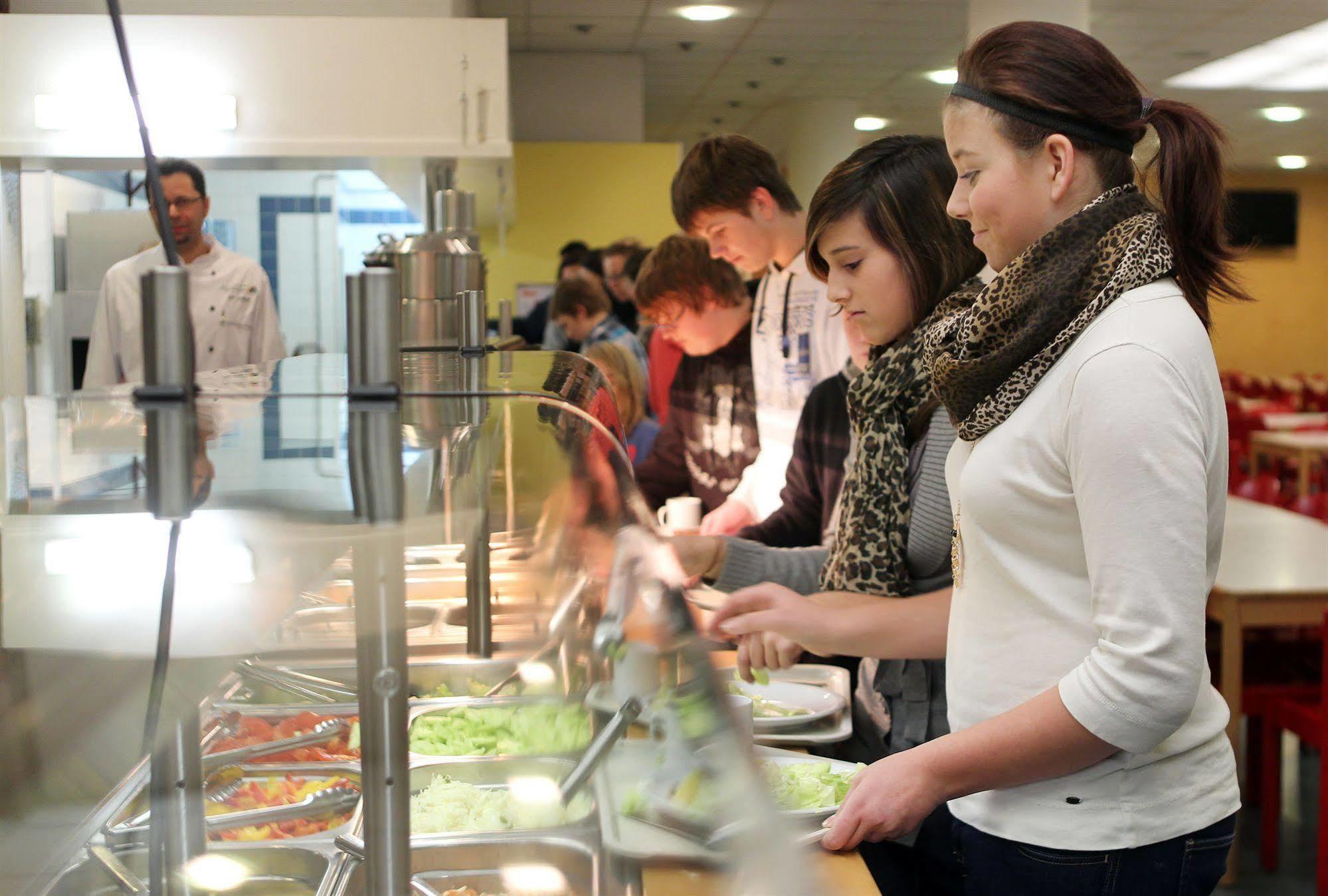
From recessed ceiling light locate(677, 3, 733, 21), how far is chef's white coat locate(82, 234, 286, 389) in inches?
176

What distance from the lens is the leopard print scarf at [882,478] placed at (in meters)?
1.60

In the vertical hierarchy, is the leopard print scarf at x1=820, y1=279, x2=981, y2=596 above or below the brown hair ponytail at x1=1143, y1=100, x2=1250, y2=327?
below

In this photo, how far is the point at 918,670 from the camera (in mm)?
1623

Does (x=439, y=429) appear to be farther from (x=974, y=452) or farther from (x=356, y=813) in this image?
(x=974, y=452)

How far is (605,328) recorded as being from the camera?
4.78 meters

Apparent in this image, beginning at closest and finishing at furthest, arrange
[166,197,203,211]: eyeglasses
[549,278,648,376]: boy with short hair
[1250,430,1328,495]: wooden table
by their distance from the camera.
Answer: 1. [166,197,203,211]: eyeglasses
2. [549,278,648,376]: boy with short hair
3. [1250,430,1328,495]: wooden table

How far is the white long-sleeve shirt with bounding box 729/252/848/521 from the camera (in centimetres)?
279

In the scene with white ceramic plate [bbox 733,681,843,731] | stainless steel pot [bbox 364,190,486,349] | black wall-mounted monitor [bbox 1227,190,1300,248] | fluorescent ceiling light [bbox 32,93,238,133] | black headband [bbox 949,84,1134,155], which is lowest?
white ceramic plate [bbox 733,681,843,731]

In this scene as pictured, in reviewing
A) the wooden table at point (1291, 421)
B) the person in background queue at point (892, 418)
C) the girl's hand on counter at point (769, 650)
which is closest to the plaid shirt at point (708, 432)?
the person in background queue at point (892, 418)

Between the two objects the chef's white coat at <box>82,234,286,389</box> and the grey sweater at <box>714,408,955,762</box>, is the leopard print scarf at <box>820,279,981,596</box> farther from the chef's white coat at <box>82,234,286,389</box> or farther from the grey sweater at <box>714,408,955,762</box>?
the chef's white coat at <box>82,234,286,389</box>

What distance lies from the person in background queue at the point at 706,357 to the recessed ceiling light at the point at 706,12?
4717 millimetres

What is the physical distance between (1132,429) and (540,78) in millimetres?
8248

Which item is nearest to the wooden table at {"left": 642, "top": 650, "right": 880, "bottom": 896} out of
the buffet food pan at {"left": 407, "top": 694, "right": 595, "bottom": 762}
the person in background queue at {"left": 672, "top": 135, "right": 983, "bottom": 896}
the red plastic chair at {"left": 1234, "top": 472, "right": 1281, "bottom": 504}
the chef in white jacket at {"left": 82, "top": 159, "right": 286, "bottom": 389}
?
the buffet food pan at {"left": 407, "top": 694, "right": 595, "bottom": 762}

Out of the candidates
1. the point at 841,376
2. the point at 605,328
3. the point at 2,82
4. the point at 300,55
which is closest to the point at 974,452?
the point at 841,376
